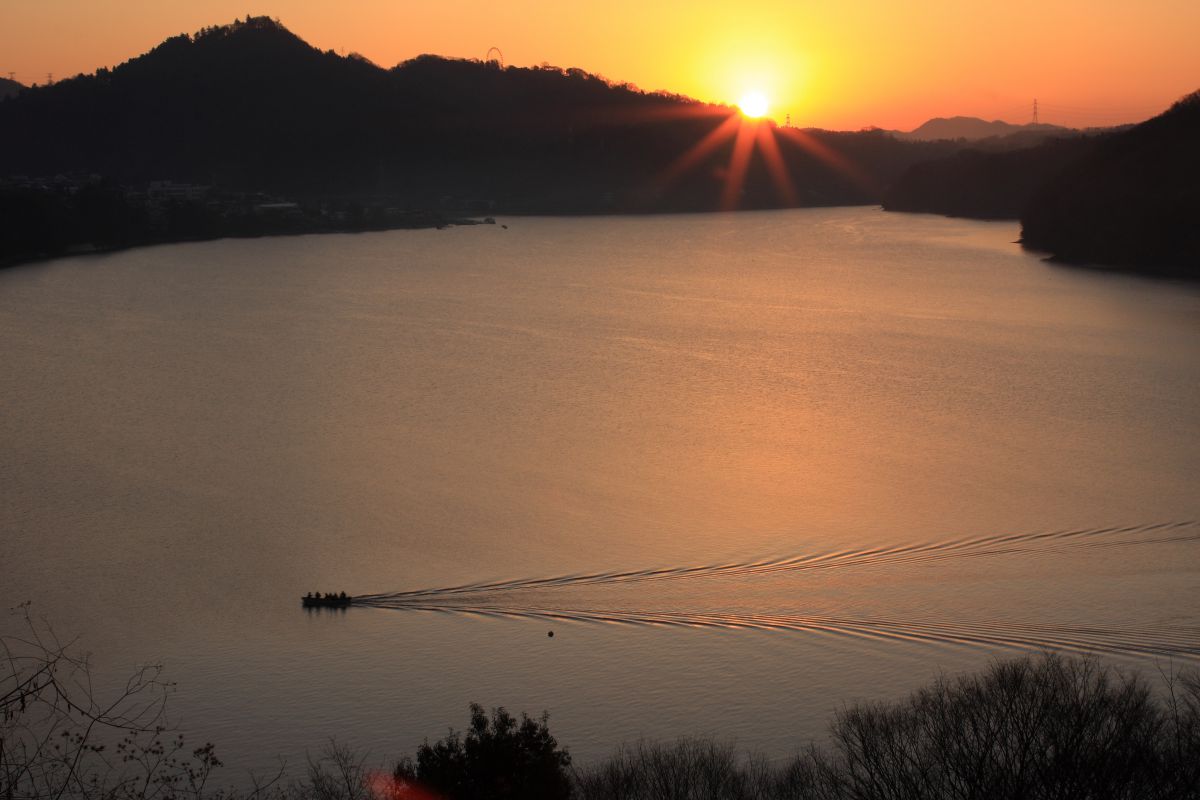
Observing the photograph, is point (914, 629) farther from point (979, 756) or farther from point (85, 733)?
point (85, 733)

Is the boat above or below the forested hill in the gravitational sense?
below

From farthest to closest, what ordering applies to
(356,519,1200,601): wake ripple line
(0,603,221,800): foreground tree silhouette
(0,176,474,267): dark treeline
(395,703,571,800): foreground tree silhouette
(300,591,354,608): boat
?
(0,176,474,267): dark treeline → (356,519,1200,601): wake ripple line → (300,591,354,608): boat → (0,603,221,800): foreground tree silhouette → (395,703,571,800): foreground tree silhouette

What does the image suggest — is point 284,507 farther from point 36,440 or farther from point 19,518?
point 36,440

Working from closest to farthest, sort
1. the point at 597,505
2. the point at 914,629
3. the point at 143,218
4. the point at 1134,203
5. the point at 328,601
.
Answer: the point at 914,629
the point at 328,601
the point at 597,505
the point at 1134,203
the point at 143,218

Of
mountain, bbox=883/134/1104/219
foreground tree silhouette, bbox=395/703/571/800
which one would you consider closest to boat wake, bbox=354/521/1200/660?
foreground tree silhouette, bbox=395/703/571/800

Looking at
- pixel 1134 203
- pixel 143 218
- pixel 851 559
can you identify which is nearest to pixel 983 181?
pixel 1134 203

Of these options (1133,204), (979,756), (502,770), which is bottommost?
(979,756)

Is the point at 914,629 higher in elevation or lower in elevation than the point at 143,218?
lower

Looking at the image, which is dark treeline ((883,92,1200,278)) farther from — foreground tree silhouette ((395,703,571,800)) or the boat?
foreground tree silhouette ((395,703,571,800))
